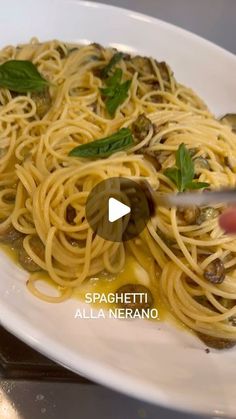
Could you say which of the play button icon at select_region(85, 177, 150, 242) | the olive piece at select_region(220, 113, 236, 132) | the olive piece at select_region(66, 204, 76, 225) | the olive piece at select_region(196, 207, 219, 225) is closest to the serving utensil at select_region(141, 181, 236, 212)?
the play button icon at select_region(85, 177, 150, 242)

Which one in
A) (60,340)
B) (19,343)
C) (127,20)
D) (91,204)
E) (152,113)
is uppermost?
(127,20)

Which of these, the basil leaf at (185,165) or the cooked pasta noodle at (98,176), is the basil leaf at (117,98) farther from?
the basil leaf at (185,165)

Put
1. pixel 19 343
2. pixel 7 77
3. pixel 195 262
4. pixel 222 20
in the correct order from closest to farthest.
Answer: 1. pixel 19 343
2. pixel 195 262
3. pixel 7 77
4. pixel 222 20

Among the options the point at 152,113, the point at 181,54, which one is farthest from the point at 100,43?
the point at 152,113

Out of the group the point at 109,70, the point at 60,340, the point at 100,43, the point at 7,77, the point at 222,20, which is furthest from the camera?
the point at 222,20

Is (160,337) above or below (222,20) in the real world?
below

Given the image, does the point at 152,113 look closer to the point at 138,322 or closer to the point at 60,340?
the point at 138,322

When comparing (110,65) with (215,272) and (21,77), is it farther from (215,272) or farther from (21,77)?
(215,272)
